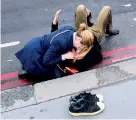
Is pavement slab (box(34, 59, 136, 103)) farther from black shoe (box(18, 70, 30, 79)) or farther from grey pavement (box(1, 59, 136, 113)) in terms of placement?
black shoe (box(18, 70, 30, 79))

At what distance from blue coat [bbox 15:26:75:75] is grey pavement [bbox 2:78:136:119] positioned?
583 millimetres

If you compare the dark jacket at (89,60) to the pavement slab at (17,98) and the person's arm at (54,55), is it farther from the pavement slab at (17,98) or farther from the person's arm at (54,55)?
the pavement slab at (17,98)

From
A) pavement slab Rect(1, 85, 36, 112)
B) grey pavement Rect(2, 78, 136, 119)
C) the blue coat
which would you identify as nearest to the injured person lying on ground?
the blue coat

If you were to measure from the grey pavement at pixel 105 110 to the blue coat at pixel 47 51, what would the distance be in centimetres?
58

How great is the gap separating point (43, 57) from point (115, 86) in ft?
3.51

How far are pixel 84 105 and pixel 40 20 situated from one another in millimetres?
3061

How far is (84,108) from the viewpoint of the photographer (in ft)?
12.9

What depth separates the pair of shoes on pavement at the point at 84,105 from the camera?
3928 mm

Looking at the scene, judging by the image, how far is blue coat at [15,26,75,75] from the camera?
173 inches

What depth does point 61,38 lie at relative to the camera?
4.41 metres

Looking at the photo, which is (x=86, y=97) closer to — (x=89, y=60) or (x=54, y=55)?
(x=54, y=55)

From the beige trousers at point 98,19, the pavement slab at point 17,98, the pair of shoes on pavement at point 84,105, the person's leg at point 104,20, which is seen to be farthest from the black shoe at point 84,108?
the person's leg at point 104,20

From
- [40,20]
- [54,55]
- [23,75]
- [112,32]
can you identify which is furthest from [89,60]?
[40,20]

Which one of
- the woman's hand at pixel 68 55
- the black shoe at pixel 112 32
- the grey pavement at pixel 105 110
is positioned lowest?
the grey pavement at pixel 105 110
